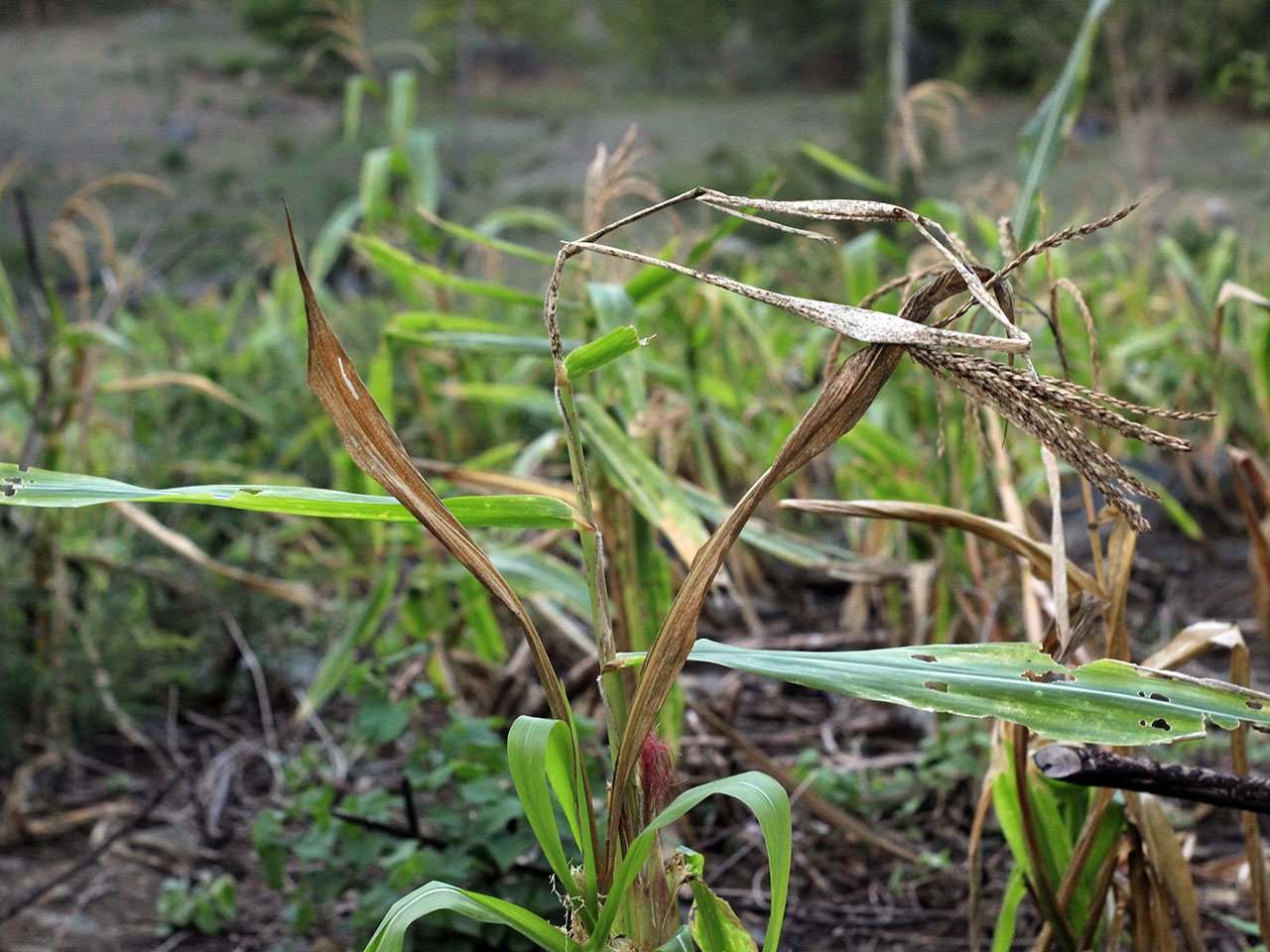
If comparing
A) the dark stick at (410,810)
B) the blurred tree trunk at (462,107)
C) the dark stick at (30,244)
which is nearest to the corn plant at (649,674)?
the dark stick at (410,810)

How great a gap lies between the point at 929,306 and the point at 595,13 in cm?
1522

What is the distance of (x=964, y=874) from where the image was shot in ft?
3.07

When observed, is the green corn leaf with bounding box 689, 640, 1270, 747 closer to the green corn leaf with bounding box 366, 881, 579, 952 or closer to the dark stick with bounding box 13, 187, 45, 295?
the green corn leaf with bounding box 366, 881, 579, 952

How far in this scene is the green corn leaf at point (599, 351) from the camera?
1.38 feet

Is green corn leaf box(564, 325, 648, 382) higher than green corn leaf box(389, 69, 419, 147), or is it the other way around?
green corn leaf box(389, 69, 419, 147)

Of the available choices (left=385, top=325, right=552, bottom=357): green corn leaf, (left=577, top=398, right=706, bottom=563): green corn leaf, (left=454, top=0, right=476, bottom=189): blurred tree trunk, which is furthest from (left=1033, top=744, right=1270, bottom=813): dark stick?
(left=454, top=0, right=476, bottom=189): blurred tree trunk

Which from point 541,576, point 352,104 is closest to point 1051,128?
point 541,576

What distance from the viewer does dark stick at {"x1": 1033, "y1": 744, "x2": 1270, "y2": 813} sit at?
1.69ft

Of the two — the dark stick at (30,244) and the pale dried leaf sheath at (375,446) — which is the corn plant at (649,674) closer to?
the pale dried leaf sheath at (375,446)

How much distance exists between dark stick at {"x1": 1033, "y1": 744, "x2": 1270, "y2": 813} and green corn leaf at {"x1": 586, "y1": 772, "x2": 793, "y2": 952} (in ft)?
0.56

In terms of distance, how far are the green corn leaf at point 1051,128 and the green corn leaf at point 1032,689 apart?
483mm

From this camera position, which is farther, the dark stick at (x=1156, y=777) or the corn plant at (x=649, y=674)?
the dark stick at (x=1156, y=777)

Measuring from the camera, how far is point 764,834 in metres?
0.41

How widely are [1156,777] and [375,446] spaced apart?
14.9 inches
